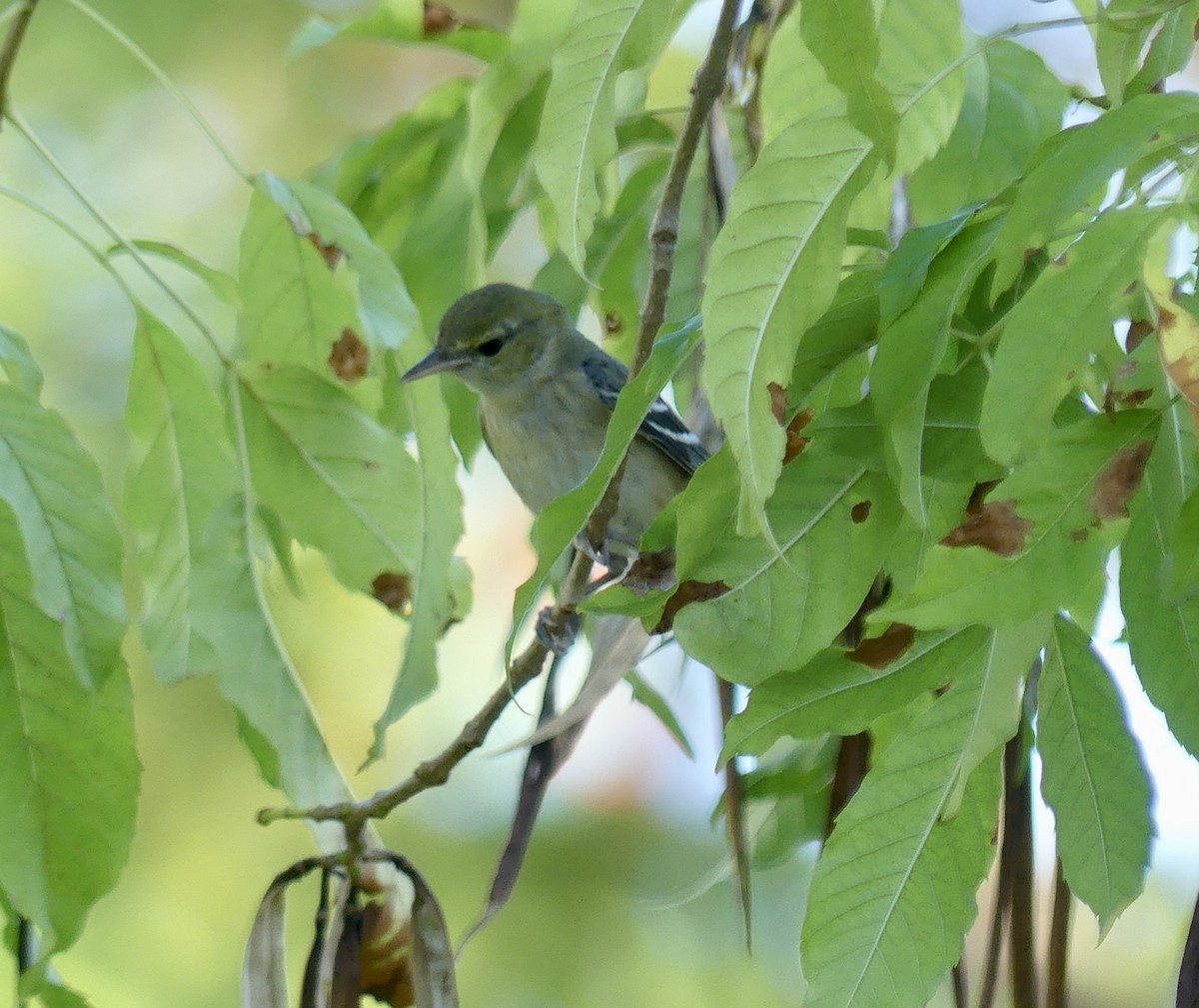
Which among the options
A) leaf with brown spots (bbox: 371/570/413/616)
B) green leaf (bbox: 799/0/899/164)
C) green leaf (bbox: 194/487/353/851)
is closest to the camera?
green leaf (bbox: 799/0/899/164)

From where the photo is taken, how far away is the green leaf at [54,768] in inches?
81.6

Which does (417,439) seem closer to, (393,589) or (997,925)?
(393,589)

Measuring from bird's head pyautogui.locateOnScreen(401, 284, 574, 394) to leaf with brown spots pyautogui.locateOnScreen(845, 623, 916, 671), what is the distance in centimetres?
252

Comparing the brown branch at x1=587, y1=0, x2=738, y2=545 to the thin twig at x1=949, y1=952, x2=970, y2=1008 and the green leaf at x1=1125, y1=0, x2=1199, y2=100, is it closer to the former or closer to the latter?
the green leaf at x1=1125, y1=0, x2=1199, y2=100

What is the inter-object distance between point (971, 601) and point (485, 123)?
143cm

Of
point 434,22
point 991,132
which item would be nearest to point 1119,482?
point 991,132

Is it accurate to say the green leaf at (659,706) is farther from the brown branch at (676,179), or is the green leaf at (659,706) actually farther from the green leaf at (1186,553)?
the green leaf at (1186,553)

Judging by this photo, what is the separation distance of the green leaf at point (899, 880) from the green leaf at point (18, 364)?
55.1 inches

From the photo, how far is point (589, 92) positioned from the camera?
167 cm

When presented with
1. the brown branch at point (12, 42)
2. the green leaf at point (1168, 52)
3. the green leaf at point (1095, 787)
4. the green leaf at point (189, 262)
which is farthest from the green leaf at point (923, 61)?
the brown branch at point (12, 42)

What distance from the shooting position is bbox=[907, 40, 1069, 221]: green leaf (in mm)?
2646

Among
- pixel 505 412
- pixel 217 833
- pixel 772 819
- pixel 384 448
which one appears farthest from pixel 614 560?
pixel 217 833

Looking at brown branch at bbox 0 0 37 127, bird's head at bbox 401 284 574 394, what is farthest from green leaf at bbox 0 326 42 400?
bird's head at bbox 401 284 574 394

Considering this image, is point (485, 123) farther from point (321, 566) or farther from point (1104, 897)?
point (321, 566)
